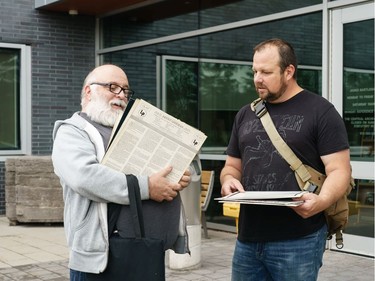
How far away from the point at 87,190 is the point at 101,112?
0.40 meters

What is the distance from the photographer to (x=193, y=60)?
924 centimetres

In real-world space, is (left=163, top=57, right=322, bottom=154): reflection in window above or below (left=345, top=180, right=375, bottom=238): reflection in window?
above

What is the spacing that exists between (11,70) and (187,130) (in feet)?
28.4

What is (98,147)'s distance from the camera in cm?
274

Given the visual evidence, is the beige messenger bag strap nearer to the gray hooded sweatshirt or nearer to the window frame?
the gray hooded sweatshirt

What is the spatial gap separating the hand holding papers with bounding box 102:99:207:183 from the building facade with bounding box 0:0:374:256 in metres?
4.45

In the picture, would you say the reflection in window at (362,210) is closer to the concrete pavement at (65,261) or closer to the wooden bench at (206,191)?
the concrete pavement at (65,261)

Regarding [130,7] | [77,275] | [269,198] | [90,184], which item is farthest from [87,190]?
[130,7]

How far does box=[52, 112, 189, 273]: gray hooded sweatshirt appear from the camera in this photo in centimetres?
261

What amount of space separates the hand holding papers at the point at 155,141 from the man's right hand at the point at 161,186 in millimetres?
30

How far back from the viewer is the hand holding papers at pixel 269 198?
2.56 metres

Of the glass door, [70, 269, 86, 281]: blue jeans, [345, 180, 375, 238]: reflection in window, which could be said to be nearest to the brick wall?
the glass door

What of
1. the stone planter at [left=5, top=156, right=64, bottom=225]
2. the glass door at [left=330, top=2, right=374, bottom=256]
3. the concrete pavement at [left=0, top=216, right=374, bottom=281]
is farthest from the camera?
the stone planter at [left=5, top=156, right=64, bottom=225]

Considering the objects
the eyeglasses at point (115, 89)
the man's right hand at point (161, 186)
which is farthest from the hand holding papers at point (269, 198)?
the eyeglasses at point (115, 89)
